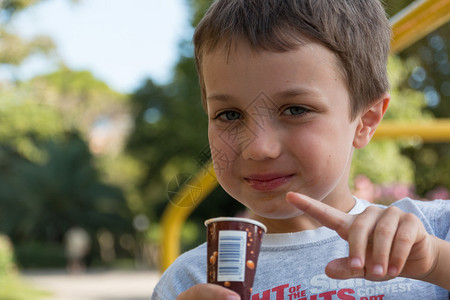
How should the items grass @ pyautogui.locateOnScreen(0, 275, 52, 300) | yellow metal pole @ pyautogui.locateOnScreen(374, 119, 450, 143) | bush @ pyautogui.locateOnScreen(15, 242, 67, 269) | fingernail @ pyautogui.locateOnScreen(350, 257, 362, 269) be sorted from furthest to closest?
bush @ pyautogui.locateOnScreen(15, 242, 67, 269) → grass @ pyautogui.locateOnScreen(0, 275, 52, 300) → yellow metal pole @ pyautogui.locateOnScreen(374, 119, 450, 143) → fingernail @ pyautogui.locateOnScreen(350, 257, 362, 269)

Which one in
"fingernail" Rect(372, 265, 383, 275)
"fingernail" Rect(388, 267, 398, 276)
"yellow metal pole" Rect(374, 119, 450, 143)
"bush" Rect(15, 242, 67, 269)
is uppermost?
"yellow metal pole" Rect(374, 119, 450, 143)

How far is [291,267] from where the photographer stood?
1553mm

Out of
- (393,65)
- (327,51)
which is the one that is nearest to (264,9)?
(327,51)

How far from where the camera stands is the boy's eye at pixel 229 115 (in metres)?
1.44

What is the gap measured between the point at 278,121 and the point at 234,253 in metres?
0.44

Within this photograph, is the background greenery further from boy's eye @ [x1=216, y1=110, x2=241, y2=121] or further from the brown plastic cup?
the brown plastic cup

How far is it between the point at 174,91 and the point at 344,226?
23707 mm

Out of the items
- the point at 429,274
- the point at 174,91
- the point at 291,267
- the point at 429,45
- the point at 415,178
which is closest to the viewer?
the point at 429,274

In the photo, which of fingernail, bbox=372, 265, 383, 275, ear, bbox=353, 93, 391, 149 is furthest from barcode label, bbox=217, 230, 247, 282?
ear, bbox=353, 93, 391, 149

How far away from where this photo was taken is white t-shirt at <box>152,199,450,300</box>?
1494mm

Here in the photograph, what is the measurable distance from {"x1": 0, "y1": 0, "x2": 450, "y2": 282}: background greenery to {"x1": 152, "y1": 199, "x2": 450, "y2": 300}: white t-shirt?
12.7 metres

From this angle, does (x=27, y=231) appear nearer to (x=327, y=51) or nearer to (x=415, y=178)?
(x=415, y=178)

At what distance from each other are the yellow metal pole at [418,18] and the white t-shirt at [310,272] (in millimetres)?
1027

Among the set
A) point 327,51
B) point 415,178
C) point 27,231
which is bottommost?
point 27,231
